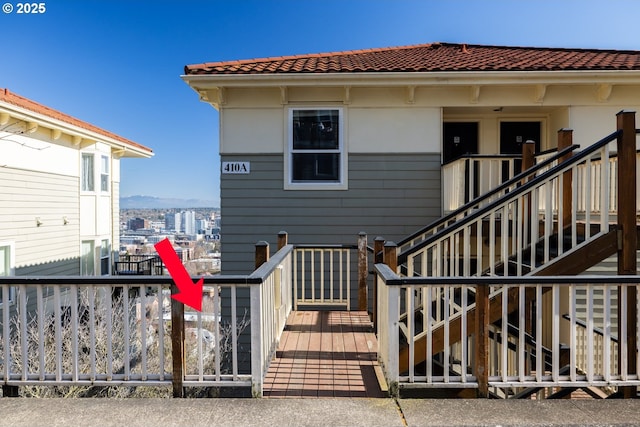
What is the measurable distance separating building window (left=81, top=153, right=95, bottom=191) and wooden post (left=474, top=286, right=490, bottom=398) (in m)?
13.0

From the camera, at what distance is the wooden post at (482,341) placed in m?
2.91

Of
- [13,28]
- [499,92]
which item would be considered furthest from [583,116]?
[13,28]

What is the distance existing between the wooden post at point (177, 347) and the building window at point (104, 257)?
12.4 metres

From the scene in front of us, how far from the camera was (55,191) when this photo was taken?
11258 millimetres

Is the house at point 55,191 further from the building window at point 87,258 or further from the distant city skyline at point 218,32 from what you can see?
the distant city skyline at point 218,32

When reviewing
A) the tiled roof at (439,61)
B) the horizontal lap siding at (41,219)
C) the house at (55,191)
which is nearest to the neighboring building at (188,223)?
the house at (55,191)

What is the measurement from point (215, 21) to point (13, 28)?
586cm

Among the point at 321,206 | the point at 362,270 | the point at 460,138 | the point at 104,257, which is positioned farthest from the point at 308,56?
the point at 104,257

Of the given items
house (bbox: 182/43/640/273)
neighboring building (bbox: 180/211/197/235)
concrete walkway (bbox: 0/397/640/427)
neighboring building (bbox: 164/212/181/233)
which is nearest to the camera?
concrete walkway (bbox: 0/397/640/427)

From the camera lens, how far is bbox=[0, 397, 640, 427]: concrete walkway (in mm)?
2543

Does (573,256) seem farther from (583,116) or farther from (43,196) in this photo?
(43,196)

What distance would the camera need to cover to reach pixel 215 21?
14094mm

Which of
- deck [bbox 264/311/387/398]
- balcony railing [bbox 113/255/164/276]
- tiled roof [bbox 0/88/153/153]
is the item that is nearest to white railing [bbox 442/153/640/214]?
deck [bbox 264/311/387/398]

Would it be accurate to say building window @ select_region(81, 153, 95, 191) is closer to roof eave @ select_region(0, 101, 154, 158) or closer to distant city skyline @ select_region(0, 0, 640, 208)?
roof eave @ select_region(0, 101, 154, 158)
